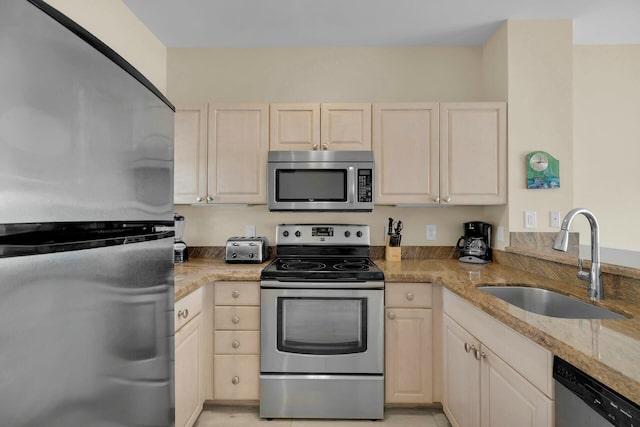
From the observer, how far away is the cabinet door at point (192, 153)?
251 cm

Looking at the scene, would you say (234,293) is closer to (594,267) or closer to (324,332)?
(324,332)

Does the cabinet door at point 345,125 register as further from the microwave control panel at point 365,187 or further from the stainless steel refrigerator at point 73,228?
the stainless steel refrigerator at point 73,228

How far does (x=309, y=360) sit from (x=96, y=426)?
1.60 meters

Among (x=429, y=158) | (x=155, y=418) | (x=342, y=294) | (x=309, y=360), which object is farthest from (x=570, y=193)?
(x=155, y=418)

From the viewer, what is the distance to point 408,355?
7.05 ft

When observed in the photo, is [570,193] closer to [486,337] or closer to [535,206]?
[535,206]

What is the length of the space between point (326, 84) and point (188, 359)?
224 cm

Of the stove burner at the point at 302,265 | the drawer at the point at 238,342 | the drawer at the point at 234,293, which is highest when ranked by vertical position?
the stove burner at the point at 302,265

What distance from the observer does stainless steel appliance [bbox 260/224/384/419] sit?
2.09 metres

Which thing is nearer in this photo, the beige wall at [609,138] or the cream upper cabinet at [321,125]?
the cream upper cabinet at [321,125]

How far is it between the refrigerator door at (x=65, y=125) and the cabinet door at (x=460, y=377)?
1595 millimetres

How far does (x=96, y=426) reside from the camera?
2.04 ft

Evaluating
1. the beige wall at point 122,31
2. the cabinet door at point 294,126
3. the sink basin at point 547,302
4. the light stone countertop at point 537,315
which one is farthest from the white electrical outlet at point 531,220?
the beige wall at point 122,31

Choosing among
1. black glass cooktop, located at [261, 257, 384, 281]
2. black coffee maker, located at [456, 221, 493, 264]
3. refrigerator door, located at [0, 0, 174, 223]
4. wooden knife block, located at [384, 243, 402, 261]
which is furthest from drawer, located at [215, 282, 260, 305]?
black coffee maker, located at [456, 221, 493, 264]
